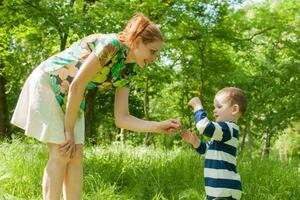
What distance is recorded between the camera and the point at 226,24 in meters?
11.8

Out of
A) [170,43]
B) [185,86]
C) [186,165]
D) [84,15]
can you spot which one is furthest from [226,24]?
[186,165]

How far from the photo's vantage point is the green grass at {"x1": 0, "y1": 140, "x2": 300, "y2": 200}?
157 inches

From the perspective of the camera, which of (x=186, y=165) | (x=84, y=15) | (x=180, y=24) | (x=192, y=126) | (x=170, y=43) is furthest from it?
(x=192, y=126)

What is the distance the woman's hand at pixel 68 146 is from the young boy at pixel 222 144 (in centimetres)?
83

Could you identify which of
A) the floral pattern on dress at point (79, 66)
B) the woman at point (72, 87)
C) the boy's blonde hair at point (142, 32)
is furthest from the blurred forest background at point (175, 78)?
the boy's blonde hair at point (142, 32)

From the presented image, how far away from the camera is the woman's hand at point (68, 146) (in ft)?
9.11

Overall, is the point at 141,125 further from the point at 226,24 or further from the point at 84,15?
the point at 226,24

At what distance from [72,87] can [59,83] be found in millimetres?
220

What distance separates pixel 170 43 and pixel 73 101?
10012mm

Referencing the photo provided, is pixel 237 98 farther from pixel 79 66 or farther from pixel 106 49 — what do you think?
pixel 79 66

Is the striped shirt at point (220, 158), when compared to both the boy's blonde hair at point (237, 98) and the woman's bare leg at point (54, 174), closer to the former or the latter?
the boy's blonde hair at point (237, 98)

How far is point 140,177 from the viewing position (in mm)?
4496

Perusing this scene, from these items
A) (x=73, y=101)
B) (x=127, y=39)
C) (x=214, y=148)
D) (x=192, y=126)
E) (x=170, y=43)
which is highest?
(x=170, y=43)

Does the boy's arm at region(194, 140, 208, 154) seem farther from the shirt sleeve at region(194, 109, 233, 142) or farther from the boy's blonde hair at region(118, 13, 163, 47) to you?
the boy's blonde hair at region(118, 13, 163, 47)
